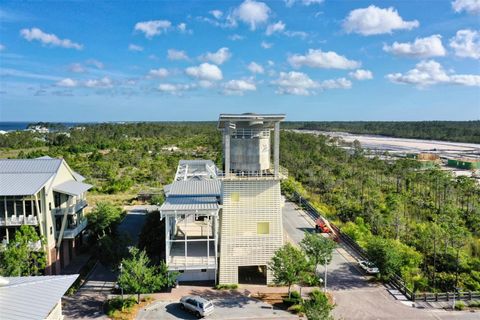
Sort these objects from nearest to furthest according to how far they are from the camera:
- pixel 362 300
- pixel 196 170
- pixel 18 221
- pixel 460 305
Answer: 1. pixel 460 305
2. pixel 362 300
3. pixel 18 221
4. pixel 196 170

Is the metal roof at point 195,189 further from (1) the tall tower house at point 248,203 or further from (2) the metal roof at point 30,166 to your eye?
(2) the metal roof at point 30,166

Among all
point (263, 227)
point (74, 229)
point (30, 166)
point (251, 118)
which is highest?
point (251, 118)

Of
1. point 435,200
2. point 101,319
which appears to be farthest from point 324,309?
point 435,200

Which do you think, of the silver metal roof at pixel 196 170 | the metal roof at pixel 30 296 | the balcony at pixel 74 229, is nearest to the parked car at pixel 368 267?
the silver metal roof at pixel 196 170

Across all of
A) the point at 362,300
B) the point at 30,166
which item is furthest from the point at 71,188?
the point at 362,300

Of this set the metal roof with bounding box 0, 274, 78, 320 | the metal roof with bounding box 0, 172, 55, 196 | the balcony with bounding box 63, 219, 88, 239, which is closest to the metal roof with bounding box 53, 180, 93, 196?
the metal roof with bounding box 0, 172, 55, 196

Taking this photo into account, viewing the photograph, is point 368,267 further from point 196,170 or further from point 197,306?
point 196,170
